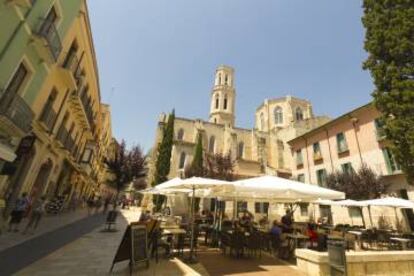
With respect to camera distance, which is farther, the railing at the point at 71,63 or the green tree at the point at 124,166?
the green tree at the point at 124,166

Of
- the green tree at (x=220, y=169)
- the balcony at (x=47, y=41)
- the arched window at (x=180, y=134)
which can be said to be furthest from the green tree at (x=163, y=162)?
the balcony at (x=47, y=41)

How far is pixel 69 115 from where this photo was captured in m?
17.0

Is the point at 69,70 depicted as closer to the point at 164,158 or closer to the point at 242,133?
the point at 164,158

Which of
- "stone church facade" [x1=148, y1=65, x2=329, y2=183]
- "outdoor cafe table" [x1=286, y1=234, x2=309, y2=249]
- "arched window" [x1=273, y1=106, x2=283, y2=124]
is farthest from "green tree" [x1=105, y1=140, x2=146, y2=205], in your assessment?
"arched window" [x1=273, y1=106, x2=283, y2=124]

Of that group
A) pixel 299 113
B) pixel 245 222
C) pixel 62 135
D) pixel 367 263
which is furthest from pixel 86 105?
pixel 299 113

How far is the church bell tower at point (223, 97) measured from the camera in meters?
58.7

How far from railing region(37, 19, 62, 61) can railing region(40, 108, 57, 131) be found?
3808 millimetres

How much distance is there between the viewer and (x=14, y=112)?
890cm

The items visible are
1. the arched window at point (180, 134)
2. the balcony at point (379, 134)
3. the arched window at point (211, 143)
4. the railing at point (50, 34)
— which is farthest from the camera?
the arched window at point (211, 143)

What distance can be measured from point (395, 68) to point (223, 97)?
50513 millimetres

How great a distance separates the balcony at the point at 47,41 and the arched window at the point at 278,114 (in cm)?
5163

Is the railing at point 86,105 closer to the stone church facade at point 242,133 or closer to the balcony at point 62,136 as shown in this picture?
the balcony at point 62,136

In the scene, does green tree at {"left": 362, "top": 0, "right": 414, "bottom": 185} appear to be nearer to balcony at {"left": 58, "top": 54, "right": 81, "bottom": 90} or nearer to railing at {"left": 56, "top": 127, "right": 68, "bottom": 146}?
balcony at {"left": 58, "top": 54, "right": 81, "bottom": 90}

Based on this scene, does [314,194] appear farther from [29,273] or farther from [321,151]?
[321,151]
